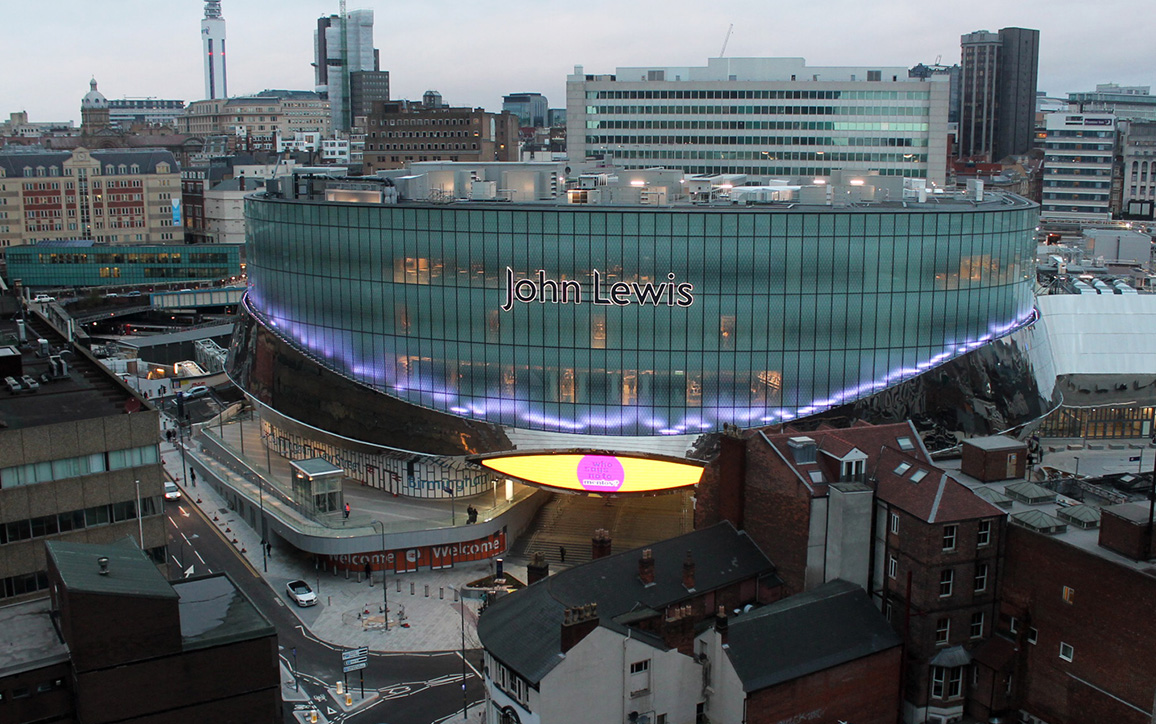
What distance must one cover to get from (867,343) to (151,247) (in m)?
154

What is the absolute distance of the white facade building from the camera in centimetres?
18738

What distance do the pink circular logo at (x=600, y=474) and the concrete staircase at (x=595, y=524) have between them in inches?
160

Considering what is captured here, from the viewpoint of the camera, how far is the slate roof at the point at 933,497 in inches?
2293

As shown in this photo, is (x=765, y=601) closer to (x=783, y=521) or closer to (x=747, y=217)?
(x=783, y=521)

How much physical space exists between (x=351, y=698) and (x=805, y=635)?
82.3 feet

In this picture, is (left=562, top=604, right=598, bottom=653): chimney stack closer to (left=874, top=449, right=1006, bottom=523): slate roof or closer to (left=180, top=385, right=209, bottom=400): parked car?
(left=874, top=449, right=1006, bottom=523): slate roof

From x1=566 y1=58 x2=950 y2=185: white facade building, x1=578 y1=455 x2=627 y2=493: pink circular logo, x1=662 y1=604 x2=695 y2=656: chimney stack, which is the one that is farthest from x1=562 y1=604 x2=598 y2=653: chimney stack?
x1=566 y1=58 x2=950 y2=185: white facade building

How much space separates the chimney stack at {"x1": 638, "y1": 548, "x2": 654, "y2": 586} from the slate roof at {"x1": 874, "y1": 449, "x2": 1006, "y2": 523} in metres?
13.0

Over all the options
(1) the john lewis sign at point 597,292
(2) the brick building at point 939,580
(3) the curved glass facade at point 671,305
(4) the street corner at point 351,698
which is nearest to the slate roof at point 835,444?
(2) the brick building at point 939,580

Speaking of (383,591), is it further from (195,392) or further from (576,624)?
(195,392)

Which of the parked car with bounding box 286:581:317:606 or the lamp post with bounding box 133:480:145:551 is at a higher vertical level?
the lamp post with bounding box 133:480:145:551

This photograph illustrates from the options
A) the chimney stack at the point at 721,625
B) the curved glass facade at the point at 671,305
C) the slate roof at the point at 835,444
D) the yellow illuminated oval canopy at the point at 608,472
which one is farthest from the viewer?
Result: the yellow illuminated oval canopy at the point at 608,472

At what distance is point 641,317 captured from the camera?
80.2 metres

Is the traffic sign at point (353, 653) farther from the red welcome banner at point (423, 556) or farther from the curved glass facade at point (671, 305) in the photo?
the curved glass facade at point (671, 305)
